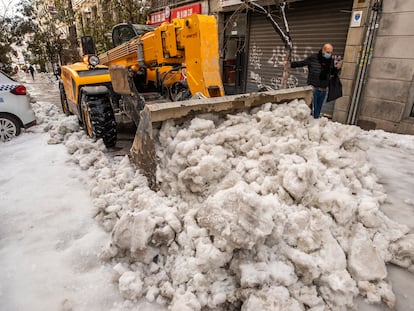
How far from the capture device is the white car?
5488 millimetres

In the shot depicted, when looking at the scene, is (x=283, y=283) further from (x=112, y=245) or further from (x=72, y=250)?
(x=72, y=250)

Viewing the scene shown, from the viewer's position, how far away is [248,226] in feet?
6.61

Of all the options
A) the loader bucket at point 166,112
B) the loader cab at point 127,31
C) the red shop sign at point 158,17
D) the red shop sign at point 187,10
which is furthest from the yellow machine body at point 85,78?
the red shop sign at point 158,17

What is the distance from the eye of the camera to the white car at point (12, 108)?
18.0 ft

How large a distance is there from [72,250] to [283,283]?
1.83 m

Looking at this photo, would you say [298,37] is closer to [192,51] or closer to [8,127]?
[192,51]

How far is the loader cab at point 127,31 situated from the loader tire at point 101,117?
5.60 feet

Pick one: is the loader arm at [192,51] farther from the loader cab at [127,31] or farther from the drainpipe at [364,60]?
the drainpipe at [364,60]

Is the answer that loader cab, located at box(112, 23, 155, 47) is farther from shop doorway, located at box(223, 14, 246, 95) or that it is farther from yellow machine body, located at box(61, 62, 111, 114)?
shop doorway, located at box(223, 14, 246, 95)

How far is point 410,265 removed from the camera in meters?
2.29

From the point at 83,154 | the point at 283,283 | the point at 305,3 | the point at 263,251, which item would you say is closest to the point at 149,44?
the point at 83,154

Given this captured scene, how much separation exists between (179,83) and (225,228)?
3399mm

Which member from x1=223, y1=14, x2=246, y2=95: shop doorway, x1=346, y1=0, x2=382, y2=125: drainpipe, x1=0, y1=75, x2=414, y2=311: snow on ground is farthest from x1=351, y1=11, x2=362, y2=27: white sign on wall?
x1=0, y1=75, x2=414, y2=311: snow on ground

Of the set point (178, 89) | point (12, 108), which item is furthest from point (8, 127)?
point (178, 89)
